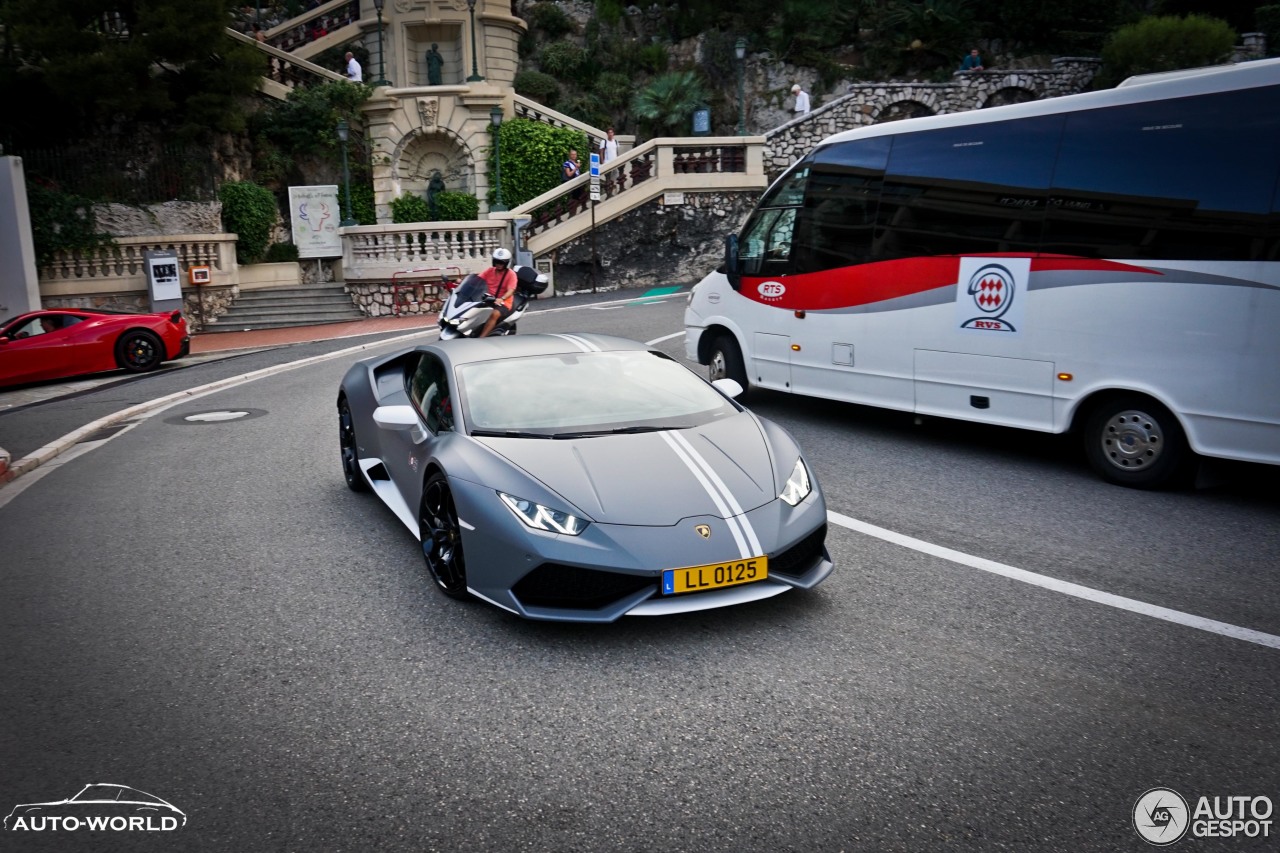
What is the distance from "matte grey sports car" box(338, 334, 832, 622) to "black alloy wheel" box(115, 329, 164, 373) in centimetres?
1267

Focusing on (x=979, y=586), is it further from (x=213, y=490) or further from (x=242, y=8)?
(x=242, y=8)

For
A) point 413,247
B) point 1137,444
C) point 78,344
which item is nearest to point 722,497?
point 1137,444

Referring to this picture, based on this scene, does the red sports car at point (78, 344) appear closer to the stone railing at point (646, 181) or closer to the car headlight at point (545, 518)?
the stone railing at point (646, 181)

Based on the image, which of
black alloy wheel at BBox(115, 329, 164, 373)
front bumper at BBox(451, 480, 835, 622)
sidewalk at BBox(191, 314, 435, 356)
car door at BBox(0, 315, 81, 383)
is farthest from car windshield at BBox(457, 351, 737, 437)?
sidewalk at BBox(191, 314, 435, 356)

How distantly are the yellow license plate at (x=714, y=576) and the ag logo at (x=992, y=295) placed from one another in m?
4.51

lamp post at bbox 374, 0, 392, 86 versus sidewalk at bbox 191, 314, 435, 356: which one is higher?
lamp post at bbox 374, 0, 392, 86

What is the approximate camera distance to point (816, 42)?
123 ft

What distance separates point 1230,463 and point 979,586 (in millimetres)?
3401

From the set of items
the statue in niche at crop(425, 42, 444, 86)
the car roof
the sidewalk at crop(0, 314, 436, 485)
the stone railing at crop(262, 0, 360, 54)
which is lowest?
the sidewalk at crop(0, 314, 436, 485)

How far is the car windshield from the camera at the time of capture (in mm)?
5781

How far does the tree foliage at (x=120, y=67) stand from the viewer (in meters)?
26.0

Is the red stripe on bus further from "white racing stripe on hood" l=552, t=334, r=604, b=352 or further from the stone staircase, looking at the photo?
the stone staircase

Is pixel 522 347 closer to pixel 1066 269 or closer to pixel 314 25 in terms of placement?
pixel 1066 269

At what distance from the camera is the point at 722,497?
5129 mm
